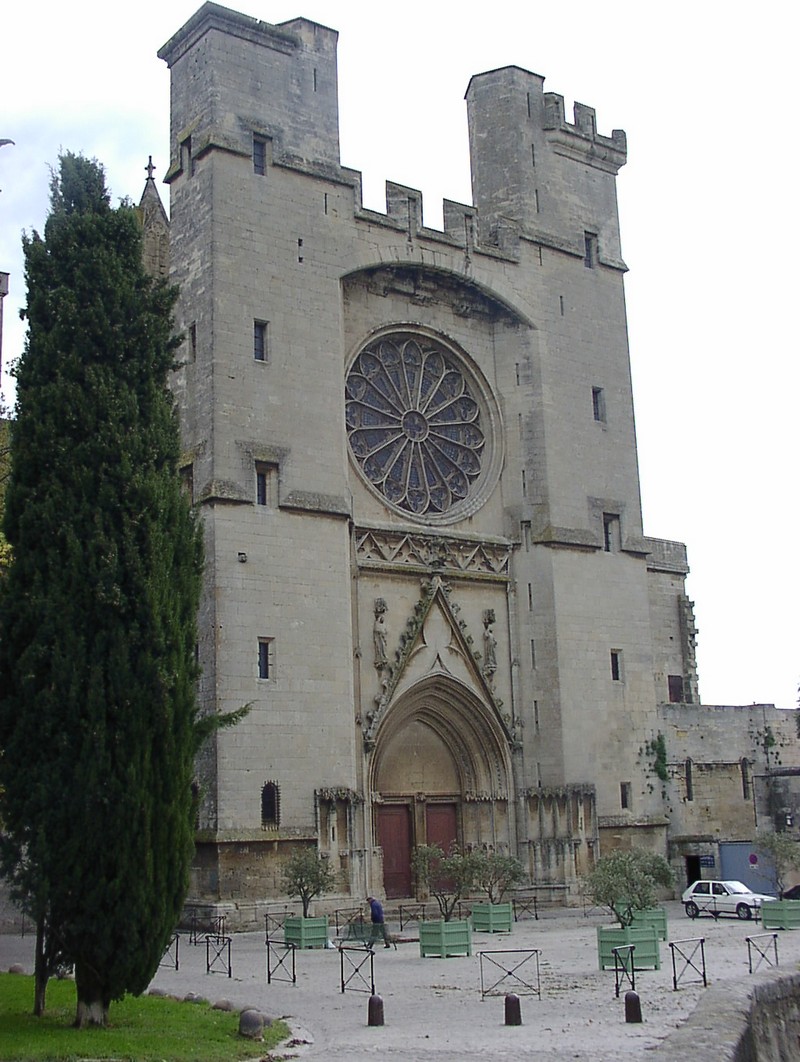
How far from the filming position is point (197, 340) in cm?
2720

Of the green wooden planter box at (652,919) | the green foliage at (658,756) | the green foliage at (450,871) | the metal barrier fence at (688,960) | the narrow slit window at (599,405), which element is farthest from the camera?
the narrow slit window at (599,405)

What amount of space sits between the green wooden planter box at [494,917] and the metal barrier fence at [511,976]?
13.8ft

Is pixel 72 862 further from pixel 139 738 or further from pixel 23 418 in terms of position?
pixel 23 418

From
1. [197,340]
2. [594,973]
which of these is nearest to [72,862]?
[594,973]

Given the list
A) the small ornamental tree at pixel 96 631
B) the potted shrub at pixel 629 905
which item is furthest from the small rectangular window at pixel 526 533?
the small ornamental tree at pixel 96 631

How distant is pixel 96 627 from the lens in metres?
14.1

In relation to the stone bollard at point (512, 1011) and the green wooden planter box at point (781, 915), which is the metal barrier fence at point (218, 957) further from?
the green wooden planter box at point (781, 915)

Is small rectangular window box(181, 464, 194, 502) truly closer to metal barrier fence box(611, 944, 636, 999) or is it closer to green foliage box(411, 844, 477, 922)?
green foliage box(411, 844, 477, 922)

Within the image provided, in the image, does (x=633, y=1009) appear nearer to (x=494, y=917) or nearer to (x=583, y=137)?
(x=494, y=917)

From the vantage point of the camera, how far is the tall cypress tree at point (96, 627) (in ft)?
44.1

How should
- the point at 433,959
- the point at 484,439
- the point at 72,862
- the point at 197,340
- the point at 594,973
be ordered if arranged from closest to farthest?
the point at 72,862, the point at 594,973, the point at 433,959, the point at 197,340, the point at 484,439

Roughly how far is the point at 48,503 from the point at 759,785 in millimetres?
26022

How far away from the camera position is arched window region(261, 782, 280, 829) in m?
25.3

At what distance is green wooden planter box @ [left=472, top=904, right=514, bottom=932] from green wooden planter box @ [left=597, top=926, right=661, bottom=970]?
19.5 feet
